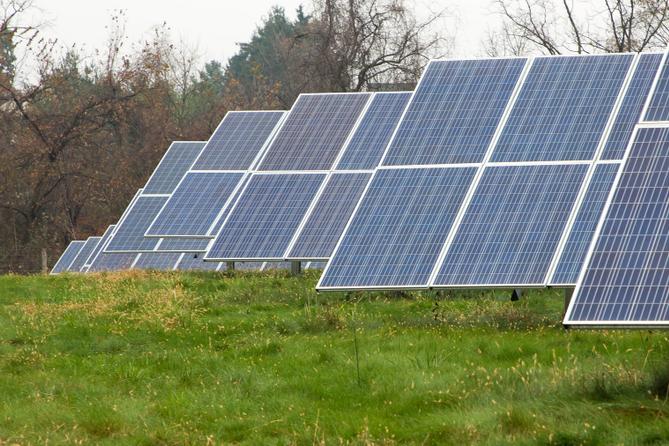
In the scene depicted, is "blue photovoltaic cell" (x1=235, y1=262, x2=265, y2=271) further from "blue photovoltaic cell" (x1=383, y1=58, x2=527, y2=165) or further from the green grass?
"blue photovoltaic cell" (x1=383, y1=58, x2=527, y2=165)

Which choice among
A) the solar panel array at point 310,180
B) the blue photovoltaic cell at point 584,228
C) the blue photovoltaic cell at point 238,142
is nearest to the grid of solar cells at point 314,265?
the blue photovoltaic cell at point 238,142

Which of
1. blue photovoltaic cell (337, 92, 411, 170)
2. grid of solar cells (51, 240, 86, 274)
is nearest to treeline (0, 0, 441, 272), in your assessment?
grid of solar cells (51, 240, 86, 274)

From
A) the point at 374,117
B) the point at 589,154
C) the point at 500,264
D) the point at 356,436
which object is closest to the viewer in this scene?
the point at 356,436

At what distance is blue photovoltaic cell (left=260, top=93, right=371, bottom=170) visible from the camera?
2484 cm

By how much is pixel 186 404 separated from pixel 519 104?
26.0ft

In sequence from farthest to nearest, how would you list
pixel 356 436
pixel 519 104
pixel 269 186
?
pixel 269 186 < pixel 519 104 < pixel 356 436

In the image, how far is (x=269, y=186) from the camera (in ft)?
78.3

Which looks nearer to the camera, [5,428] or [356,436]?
[356,436]

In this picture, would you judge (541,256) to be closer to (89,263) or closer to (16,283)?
(16,283)

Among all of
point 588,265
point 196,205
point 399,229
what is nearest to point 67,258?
point 196,205

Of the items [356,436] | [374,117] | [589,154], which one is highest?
[374,117]

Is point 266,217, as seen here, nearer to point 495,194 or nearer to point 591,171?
point 495,194

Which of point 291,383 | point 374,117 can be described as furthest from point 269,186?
point 291,383

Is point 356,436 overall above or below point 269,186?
below
